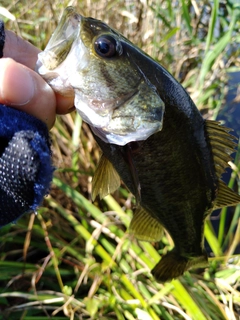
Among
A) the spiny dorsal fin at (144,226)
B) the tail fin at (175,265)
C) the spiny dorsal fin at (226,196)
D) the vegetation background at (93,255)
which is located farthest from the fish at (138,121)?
the vegetation background at (93,255)

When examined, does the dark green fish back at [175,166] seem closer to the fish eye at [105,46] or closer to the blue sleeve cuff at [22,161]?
the fish eye at [105,46]

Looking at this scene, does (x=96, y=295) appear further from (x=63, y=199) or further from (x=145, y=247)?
(x=63, y=199)

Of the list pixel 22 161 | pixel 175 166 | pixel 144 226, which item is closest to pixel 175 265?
pixel 144 226

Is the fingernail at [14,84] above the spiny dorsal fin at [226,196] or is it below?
above

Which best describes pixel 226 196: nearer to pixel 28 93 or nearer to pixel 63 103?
pixel 63 103

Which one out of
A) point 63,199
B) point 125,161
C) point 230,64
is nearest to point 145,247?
point 63,199

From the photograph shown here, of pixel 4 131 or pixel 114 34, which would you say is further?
pixel 114 34
